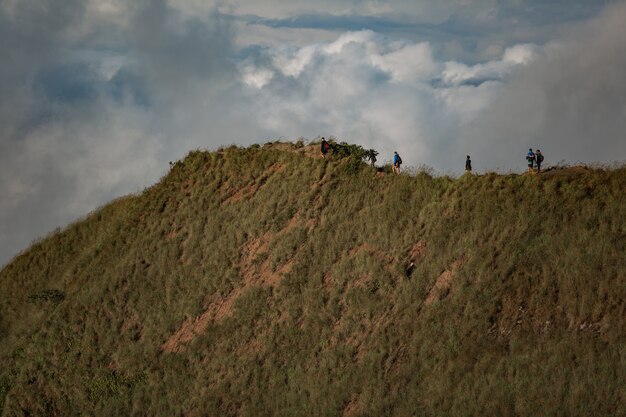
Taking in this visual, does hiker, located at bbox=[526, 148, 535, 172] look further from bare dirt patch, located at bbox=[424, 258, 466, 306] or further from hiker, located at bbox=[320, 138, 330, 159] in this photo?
hiker, located at bbox=[320, 138, 330, 159]

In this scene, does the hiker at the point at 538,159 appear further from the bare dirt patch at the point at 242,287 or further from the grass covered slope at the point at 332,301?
the bare dirt patch at the point at 242,287

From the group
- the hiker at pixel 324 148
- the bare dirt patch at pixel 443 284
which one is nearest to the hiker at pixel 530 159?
the bare dirt patch at pixel 443 284

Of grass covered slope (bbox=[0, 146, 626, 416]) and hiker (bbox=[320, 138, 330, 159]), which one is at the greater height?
hiker (bbox=[320, 138, 330, 159])

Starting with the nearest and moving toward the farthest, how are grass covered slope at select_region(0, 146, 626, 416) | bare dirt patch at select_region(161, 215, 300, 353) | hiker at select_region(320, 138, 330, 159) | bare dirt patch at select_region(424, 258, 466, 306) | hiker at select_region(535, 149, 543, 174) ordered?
grass covered slope at select_region(0, 146, 626, 416), bare dirt patch at select_region(424, 258, 466, 306), hiker at select_region(535, 149, 543, 174), bare dirt patch at select_region(161, 215, 300, 353), hiker at select_region(320, 138, 330, 159)

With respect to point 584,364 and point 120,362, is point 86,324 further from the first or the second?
point 584,364

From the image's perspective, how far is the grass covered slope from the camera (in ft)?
111

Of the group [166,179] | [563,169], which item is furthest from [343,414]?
[166,179]

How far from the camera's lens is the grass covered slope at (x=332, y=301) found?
33938 millimetres

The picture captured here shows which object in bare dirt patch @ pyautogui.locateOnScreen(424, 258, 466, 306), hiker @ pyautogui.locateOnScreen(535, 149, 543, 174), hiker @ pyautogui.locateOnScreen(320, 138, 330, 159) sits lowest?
bare dirt patch @ pyautogui.locateOnScreen(424, 258, 466, 306)

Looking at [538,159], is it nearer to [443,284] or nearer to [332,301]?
[443,284]

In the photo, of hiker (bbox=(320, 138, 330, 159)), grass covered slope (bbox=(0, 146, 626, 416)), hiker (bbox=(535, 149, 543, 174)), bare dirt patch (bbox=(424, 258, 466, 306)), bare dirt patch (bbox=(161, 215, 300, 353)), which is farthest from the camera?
hiker (bbox=(320, 138, 330, 159))

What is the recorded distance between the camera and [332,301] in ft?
129

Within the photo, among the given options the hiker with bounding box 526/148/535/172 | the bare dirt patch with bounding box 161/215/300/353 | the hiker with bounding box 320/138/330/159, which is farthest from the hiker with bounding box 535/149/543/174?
the bare dirt patch with bounding box 161/215/300/353

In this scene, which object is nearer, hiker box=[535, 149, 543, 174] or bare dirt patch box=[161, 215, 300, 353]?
hiker box=[535, 149, 543, 174]
